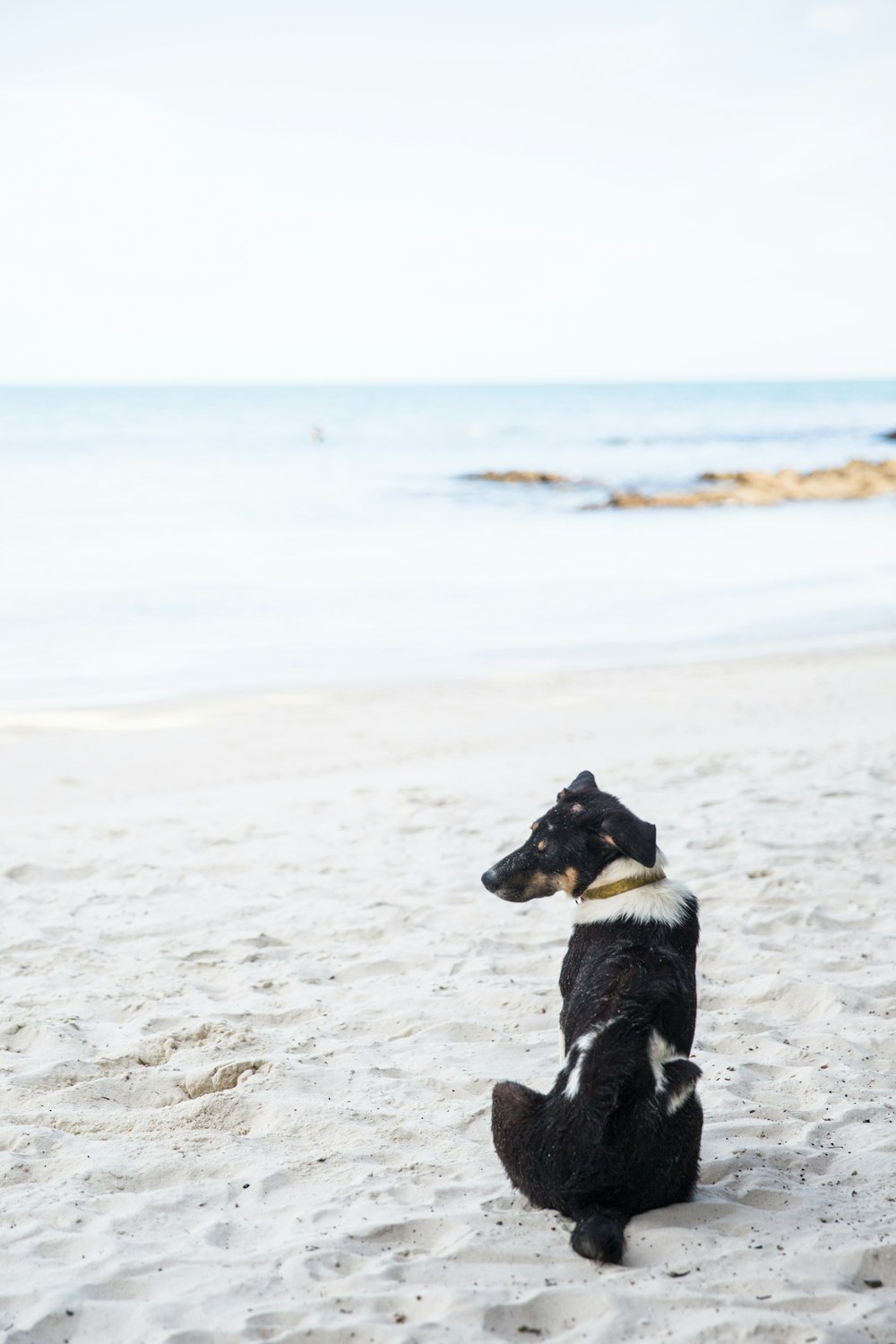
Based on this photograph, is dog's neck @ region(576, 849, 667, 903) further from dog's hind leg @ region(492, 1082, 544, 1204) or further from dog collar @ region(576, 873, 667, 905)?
dog's hind leg @ region(492, 1082, 544, 1204)

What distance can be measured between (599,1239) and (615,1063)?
16.3 inches

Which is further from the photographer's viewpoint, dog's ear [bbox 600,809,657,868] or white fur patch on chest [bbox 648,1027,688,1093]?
dog's ear [bbox 600,809,657,868]

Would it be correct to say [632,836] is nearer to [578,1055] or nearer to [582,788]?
[582,788]

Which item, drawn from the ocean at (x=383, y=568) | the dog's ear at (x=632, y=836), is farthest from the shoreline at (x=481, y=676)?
the dog's ear at (x=632, y=836)

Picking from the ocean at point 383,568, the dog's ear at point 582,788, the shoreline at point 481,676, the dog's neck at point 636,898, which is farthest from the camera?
the ocean at point 383,568

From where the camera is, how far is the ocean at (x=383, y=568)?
44.1ft

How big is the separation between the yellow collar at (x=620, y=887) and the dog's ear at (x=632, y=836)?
0.07m

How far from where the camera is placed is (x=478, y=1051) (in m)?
4.38

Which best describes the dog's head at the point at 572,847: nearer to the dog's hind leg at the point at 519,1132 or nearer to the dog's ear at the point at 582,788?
the dog's ear at the point at 582,788

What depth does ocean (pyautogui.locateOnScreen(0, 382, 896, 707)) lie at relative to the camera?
13453 mm

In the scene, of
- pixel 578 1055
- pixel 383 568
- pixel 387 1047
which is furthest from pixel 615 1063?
pixel 383 568

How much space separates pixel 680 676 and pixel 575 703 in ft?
5.30

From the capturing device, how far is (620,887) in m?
3.37

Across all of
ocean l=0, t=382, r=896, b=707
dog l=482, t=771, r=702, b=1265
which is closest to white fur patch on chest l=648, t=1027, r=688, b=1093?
dog l=482, t=771, r=702, b=1265
